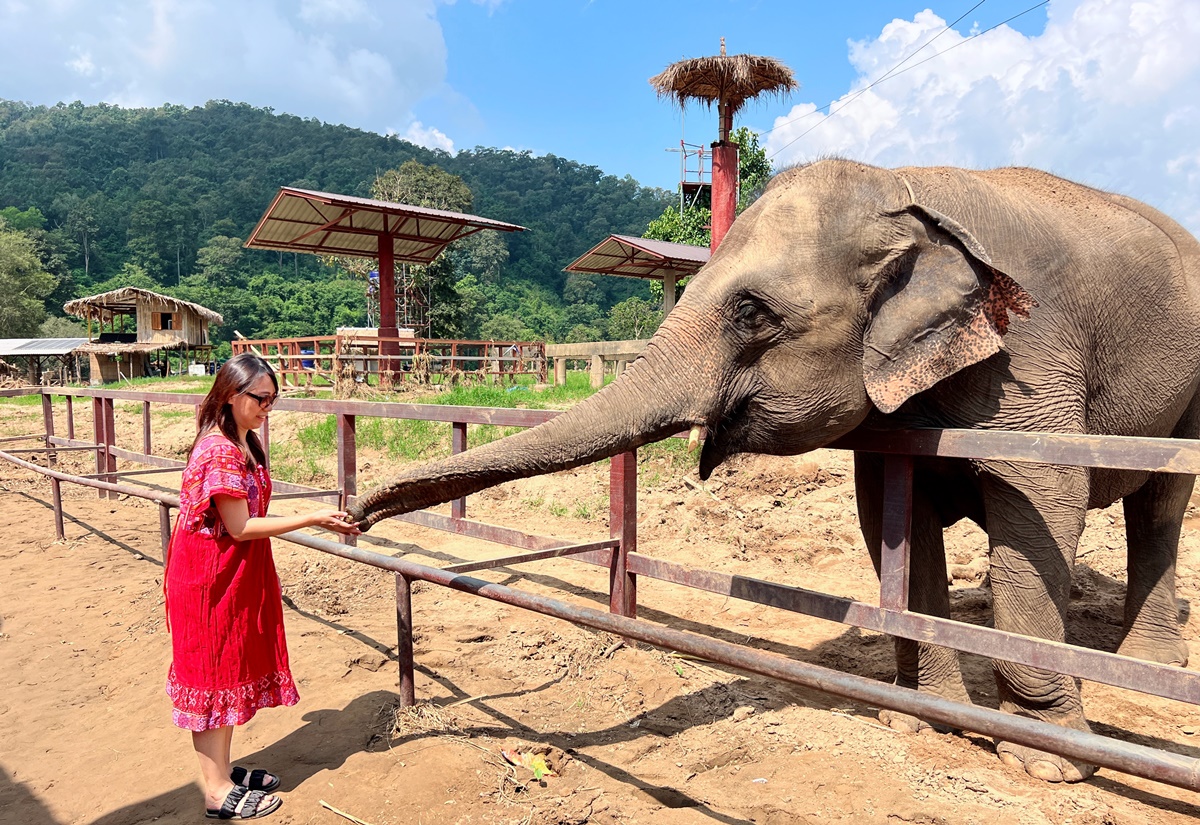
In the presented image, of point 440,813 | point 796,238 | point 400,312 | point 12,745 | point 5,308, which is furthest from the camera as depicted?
point 5,308

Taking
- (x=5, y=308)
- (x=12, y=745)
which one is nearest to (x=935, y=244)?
(x=12, y=745)

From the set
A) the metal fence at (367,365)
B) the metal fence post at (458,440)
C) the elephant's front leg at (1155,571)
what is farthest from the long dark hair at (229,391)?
the metal fence at (367,365)

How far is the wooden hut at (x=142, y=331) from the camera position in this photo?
33000 millimetres

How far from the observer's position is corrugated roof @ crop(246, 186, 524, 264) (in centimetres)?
1538

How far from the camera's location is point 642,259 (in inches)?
758

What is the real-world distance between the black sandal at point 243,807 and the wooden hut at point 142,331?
112ft

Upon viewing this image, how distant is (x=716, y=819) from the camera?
247cm

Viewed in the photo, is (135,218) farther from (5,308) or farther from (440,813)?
(440,813)

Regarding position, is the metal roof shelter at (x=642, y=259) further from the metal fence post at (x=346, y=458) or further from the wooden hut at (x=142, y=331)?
the wooden hut at (x=142, y=331)

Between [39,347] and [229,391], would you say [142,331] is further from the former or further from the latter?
[229,391]

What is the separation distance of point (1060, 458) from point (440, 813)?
222 cm

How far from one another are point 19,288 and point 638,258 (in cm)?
4249

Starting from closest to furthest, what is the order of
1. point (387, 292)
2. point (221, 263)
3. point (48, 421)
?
1. point (48, 421)
2. point (387, 292)
3. point (221, 263)

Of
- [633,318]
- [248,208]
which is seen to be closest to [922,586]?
[633,318]
